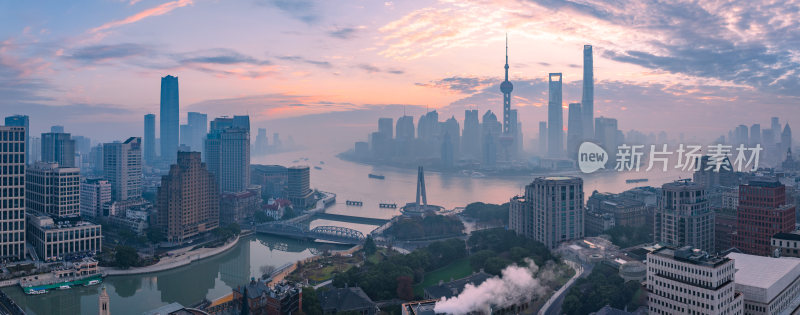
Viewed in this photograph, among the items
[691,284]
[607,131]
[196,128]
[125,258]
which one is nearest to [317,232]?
[125,258]

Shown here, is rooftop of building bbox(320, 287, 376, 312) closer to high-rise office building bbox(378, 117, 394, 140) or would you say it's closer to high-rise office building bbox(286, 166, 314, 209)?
high-rise office building bbox(286, 166, 314, 209)

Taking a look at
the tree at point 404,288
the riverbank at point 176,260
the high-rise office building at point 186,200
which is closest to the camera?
the tree at point 404,288

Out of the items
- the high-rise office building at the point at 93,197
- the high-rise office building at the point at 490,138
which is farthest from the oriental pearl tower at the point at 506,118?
the high-rise office building at the point at 93,197

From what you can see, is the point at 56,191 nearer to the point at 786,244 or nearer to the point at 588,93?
the point at 786,244

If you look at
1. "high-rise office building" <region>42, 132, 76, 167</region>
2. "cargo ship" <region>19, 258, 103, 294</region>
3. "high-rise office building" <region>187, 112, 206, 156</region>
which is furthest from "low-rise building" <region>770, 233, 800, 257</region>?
"high-rise office building" <region>187, 112, 206, 156</region>

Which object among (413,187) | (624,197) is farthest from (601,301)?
(413,187)

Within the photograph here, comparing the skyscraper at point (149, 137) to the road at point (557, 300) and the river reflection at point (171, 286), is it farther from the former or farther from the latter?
the road at point (557, 300)
